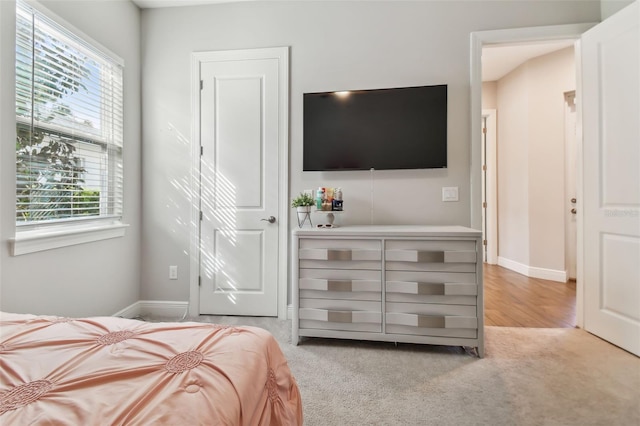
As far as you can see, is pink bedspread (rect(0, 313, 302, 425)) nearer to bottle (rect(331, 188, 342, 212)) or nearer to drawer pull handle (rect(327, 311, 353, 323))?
drawer pull handle (rect(327, 311, 353, 323))

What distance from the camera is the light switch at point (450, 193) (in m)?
2.65

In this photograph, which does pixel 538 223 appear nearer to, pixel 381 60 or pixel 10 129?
pixel 381 60

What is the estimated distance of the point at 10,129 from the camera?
1.79 metres

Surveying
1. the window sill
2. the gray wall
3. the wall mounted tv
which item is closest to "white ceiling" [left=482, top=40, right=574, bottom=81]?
the gray wall

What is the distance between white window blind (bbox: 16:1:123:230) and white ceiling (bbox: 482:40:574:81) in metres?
4.01

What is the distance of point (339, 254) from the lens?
224 centimetres

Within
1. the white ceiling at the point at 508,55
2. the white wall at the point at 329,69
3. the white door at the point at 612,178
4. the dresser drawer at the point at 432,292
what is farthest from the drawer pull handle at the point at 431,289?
the white ceiling at the point at 508,55

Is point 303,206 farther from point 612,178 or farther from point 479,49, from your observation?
point 612,178

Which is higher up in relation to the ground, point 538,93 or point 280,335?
point 538,93

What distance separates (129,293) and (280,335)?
4.94 feet

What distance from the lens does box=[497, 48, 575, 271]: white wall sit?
399 cm

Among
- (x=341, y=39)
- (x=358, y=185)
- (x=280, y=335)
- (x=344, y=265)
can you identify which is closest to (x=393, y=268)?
(x=344, y=265)

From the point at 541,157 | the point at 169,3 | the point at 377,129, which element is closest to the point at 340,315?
the point at 377,129

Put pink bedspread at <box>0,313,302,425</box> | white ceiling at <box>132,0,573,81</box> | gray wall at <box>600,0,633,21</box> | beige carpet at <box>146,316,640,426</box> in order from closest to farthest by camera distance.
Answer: pink bedspread at <box>0,313,302,425</box> → beige carpet at <box>146,316,640,426</box> → gray wall at <box>600,0,633,21</box> → white ceiling at <box>132,0,573,81</box>
